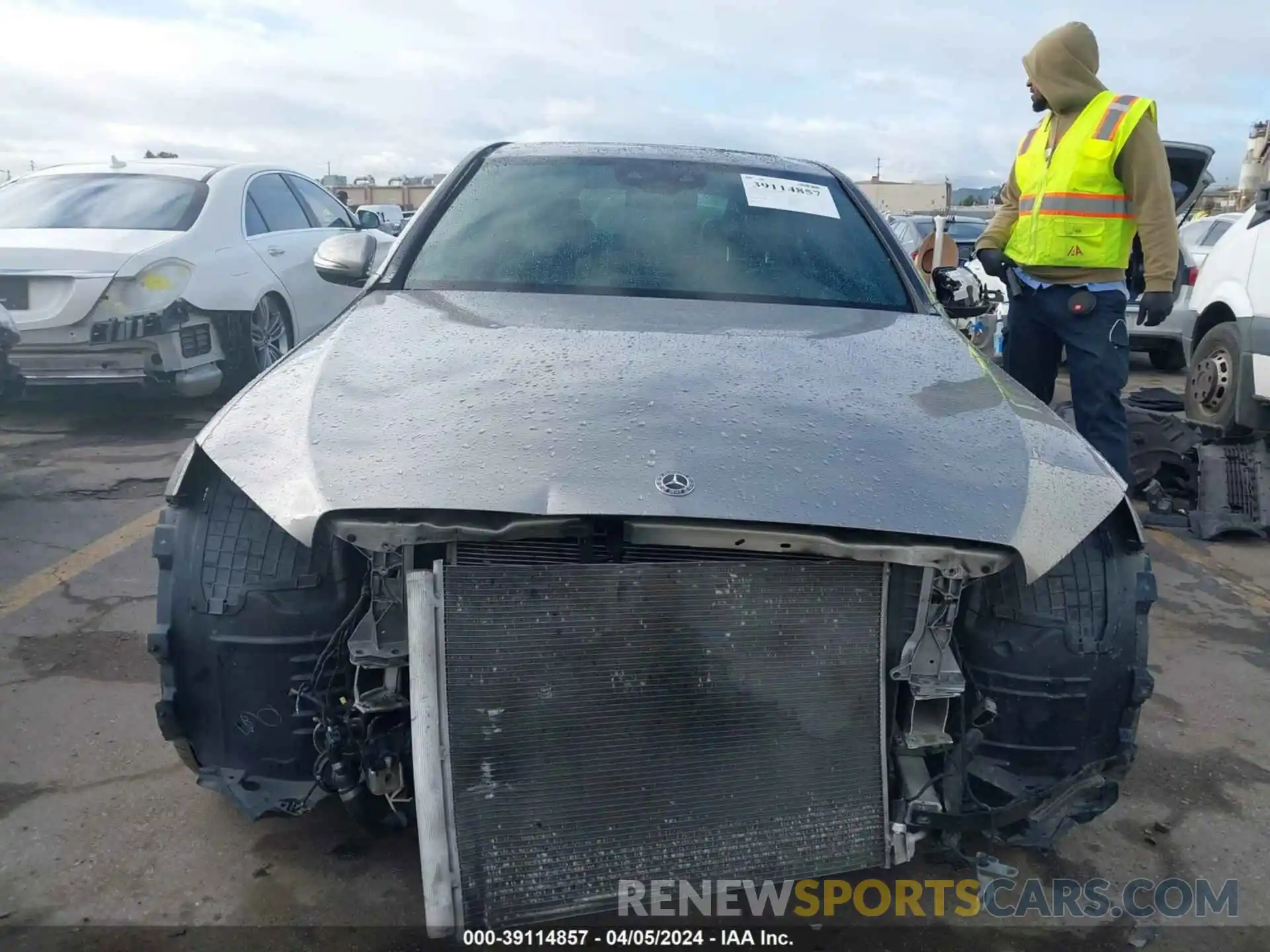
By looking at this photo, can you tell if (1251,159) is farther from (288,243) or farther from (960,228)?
(288,243)

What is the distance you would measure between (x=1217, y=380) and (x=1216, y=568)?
165cm

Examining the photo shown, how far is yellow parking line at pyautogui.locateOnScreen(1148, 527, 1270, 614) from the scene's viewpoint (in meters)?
4.13

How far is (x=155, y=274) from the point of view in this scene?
5703 mm

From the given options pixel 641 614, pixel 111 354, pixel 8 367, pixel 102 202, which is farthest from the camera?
pixel 102 202

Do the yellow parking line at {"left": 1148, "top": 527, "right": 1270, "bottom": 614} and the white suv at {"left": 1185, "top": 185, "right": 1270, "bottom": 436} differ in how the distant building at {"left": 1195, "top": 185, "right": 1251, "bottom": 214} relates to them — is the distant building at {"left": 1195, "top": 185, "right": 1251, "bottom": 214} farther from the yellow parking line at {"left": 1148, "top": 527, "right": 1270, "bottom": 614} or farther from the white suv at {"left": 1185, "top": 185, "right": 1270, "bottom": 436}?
the yellow parking line at {"left": 1148, "top": 527, "right": 1270, "bottom": 614}

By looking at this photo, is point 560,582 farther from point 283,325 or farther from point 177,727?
point 283,325

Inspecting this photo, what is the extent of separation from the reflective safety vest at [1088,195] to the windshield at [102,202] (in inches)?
187

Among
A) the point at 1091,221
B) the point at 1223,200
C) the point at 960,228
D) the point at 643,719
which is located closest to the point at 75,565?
the point at 643,719

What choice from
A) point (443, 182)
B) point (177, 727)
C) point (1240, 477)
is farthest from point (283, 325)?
point (1240, 477)

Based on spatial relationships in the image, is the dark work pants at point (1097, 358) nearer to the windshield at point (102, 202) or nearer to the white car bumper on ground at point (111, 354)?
the white car bumper on ground at point (111, 354)

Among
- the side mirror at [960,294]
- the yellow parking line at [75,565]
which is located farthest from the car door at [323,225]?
the side mirror at [960,294]

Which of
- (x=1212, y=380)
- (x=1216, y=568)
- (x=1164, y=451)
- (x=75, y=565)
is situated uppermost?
(x=1212, y=380)

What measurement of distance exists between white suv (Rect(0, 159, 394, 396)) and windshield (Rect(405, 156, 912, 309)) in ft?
8.89

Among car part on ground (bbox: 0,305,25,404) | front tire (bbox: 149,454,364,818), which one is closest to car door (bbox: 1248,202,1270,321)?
front tire (bbox: 149,454,364,818)
